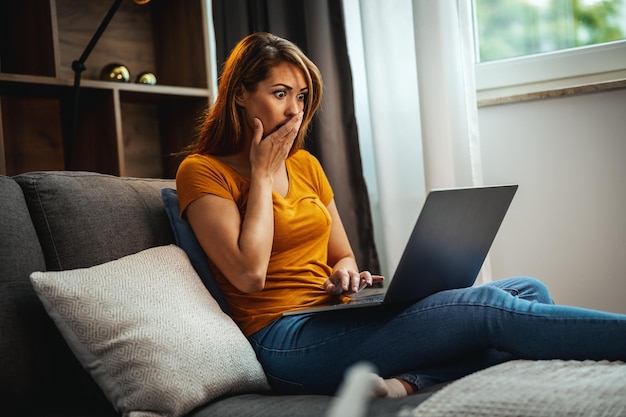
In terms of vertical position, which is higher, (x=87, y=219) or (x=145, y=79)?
(x=145, y=79)

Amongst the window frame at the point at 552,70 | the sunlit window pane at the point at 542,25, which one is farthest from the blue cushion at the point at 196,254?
the sunlit window pane at the point at 542,25

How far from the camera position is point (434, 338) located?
4.34 feet

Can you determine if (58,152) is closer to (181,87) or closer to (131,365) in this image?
(181,87)

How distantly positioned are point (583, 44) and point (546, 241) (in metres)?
0.64

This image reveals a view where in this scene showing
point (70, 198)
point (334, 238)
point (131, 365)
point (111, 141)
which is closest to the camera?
point (131, 365)

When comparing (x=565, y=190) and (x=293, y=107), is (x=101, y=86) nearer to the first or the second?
(x=293, y=107)

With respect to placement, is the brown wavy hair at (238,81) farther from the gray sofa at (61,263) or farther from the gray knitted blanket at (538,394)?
the gray knitted blanket at (538,394)

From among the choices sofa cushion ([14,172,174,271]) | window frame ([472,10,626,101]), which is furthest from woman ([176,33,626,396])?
window frame ([472,10,626,101])

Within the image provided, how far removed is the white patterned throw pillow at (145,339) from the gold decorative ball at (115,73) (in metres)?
1.22

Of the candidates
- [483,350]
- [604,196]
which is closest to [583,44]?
[604,196]

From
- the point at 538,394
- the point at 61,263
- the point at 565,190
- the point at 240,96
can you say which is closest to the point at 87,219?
the point at 61,263

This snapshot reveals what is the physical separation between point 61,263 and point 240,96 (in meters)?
0.58

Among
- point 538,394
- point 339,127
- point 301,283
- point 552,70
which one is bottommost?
point 538,394

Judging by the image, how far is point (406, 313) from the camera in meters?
1.36
